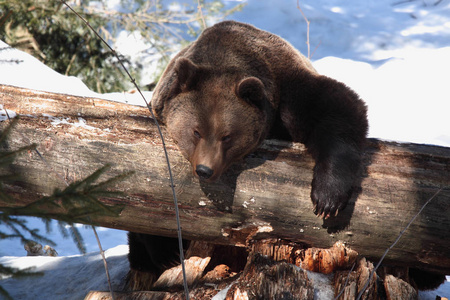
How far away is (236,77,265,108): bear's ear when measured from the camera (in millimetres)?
3203

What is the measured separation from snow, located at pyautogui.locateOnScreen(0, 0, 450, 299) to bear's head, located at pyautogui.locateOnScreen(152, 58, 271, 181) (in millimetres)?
809

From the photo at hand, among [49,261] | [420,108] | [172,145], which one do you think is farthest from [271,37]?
[420,108]

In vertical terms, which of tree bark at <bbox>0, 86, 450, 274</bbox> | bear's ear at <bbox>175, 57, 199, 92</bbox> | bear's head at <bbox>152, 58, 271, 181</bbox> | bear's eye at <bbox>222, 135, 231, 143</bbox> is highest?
bear's ear at <bbox>175, 57, 199, 92</bbox>

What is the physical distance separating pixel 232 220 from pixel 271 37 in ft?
6.20

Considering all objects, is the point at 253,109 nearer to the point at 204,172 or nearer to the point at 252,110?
the point at 252,110

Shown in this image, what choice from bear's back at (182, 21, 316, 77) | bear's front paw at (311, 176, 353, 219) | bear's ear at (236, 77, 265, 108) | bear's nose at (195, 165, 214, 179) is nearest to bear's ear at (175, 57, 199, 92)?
bear's back at (182, 21, 316, 77)

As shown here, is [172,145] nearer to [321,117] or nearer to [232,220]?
[232,220]

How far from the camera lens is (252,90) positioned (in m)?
3.27

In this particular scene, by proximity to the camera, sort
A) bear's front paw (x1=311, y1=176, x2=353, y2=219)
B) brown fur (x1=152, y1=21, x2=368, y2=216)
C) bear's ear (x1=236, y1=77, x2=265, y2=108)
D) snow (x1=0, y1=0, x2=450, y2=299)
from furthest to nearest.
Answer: snow (x1=0, y1=0, x2=450, y2=299) → bear's ear (x1=236, y1=77, x2=265, y2=108) → brown fur (x1=152, y1=21, x2=368, y2=216) → bear's front paw (x1=311, y1=176, x2=353, y2=219)

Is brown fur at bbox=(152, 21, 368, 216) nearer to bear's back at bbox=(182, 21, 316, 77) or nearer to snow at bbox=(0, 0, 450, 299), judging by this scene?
bear's back at bbox=(182, 21, 316, 77)

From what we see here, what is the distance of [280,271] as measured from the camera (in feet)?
8.82

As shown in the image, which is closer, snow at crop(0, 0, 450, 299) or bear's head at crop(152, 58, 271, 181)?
bear's head at crop(152, 58, 271, 181)

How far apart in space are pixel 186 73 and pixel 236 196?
106 cm

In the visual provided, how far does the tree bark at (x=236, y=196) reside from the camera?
287 centimetres
